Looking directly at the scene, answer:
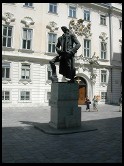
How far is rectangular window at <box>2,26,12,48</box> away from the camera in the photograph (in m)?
22.5

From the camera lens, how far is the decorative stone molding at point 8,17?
22358 mm

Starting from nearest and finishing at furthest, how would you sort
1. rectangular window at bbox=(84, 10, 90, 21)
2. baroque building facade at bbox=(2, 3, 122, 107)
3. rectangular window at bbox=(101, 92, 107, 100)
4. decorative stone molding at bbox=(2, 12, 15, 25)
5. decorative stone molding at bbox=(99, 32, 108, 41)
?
decorative stone molding at bbox=(2, 12, 15, 25) < baroque building facade at bbox=(2, 3, 122, 107) < rectangular window at bbox=(84, 10, 90, 21) < rectangular window at bbox=(101, 92, 107, 100) < decorative stone molding at bbox=(99, 32, 108, 41)

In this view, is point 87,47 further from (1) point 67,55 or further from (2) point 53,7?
(1) point 67,55

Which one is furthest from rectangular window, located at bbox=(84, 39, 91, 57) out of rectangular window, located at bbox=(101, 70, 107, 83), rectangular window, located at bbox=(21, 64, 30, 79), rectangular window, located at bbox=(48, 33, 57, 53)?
rectangular window, located at bbox=(21, 64, 30, 79)

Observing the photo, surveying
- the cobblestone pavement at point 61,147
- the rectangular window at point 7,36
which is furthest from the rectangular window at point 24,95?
the cobblestone pavement at point 61,147

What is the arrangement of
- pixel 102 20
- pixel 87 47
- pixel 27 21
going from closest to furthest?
pixel 27 21, pixel 87 47, pixel 102 20

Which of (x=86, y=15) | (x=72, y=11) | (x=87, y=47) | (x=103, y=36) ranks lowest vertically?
(x=87, y=47)

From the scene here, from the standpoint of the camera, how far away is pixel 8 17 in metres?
22.5

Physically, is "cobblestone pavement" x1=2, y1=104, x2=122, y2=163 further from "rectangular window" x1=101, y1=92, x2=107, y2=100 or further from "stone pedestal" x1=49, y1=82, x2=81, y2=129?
"rectangular window" x1=101, y1=92, x2=107, y2=100

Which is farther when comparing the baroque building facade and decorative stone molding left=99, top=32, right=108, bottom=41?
decorative stone molding left=99, top=32, right=108, bottom=41

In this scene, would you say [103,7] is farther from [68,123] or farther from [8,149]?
[8,149]

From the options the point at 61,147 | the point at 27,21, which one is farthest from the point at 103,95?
the point at 61,147

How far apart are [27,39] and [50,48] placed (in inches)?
114

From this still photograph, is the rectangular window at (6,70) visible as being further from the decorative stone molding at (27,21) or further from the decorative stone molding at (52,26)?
the decorative stone molding at (52,26)
